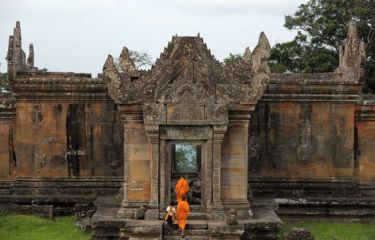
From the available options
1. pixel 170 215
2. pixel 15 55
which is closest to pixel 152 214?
pixel 170 215

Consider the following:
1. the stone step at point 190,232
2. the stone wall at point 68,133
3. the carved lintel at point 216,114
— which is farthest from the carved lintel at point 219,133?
the stone wall at point 68,133

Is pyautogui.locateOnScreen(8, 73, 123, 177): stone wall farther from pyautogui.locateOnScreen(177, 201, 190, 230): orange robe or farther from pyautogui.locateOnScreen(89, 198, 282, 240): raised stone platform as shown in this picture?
pyautogui.locateOnScreen(177, 201, 190, 230): orange robe

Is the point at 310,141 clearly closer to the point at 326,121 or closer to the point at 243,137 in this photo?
the point at 326,121

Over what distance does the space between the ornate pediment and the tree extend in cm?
2332

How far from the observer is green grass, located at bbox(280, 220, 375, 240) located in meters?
16.0

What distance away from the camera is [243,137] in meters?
14.9

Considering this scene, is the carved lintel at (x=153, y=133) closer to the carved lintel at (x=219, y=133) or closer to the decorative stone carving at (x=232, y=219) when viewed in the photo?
the carved lintel at (x=219, y=133)

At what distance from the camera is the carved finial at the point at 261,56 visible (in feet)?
48.5

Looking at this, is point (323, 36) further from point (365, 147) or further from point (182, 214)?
point (182, 214)

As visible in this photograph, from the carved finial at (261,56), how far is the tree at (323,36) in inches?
868

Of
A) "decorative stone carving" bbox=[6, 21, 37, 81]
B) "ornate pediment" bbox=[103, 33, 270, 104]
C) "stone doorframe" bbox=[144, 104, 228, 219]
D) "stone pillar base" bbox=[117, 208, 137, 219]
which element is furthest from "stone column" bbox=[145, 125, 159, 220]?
"decorative stone carving" bbox=[6, 21, 37, 81]

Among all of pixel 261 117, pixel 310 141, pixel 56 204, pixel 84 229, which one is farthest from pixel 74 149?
pixel 310 141

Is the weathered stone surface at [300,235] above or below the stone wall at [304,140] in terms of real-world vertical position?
below

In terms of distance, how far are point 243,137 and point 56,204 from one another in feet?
21.5
